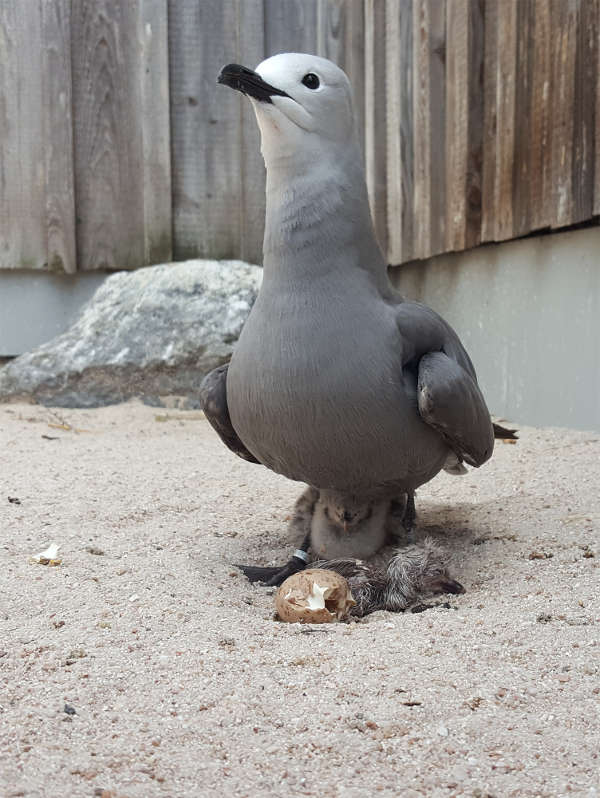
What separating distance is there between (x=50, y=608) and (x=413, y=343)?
1.07 metres

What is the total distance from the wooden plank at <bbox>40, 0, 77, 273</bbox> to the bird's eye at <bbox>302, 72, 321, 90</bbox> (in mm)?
3392

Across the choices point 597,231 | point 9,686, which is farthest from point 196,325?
point 9,686

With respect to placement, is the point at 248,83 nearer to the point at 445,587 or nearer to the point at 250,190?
the point at 445,587

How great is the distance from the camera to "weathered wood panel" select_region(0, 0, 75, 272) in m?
5.29

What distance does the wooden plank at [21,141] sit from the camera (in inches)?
208

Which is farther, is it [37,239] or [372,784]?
[37,239]

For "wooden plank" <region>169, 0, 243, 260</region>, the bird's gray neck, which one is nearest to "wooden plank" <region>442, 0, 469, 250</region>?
"wooden plank" <region>169, 0, 243, 260</region>

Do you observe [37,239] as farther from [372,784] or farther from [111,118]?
[372,784]

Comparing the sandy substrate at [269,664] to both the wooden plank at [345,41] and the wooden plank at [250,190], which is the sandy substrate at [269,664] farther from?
the wooden plank at [345,41]

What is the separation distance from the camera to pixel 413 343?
2309mm

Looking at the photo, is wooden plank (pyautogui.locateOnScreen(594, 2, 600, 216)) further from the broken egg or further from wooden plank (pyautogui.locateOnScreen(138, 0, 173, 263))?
wooden plank (pyautogui.locateOnScreen(138, 0, 173, 263))

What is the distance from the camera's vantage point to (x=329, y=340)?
7.13 ft

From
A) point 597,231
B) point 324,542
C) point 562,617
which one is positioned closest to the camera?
point 562,617

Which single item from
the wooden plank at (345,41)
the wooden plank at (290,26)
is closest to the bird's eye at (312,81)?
the wooden plank at (345,41)
